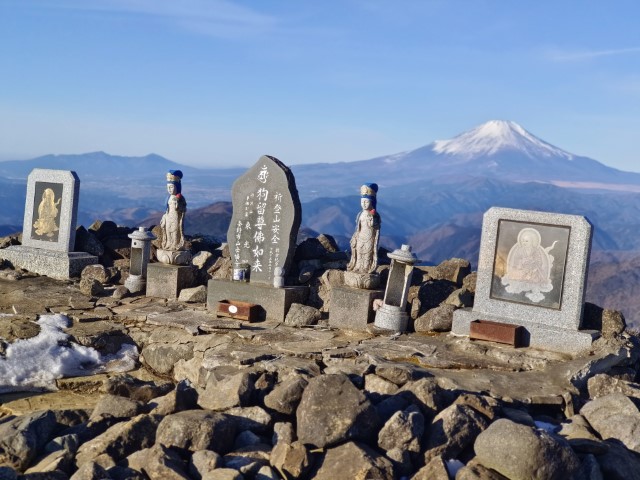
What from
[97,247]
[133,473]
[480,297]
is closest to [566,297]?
[480,297]

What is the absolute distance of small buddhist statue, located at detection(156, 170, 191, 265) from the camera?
37.9 ft

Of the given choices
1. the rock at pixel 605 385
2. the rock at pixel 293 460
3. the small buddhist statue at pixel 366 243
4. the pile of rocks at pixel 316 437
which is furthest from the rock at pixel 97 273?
the rock at pixel 605 385

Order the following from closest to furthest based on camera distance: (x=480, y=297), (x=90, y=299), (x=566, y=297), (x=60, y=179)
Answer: (x=566, y=297)
(x=480, y=297)
(x=90, y=299)
(x=60, y=179)

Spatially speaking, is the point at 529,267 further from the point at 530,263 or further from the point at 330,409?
the point at 330,409

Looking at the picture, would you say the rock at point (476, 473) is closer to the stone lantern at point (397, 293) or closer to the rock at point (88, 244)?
the stone lantern at point (397, 293)

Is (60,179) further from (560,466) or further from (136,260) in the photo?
(560,466)

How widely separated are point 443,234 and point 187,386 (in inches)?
3583

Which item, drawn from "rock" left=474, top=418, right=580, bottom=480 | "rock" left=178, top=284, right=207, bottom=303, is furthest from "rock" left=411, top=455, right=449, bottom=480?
"rock" left=178, top=284, right=207, bottom=303

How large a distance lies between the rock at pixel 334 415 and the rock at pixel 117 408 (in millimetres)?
1538

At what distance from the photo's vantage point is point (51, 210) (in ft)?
44.7

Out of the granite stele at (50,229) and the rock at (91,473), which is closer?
the rock at (91,473)

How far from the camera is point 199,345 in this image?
8.98 metres

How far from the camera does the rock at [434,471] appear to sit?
510 cm

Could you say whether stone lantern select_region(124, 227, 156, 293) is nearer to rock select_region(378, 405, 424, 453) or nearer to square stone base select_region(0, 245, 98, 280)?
square stone base select_region(0, 245, 98, 280)
